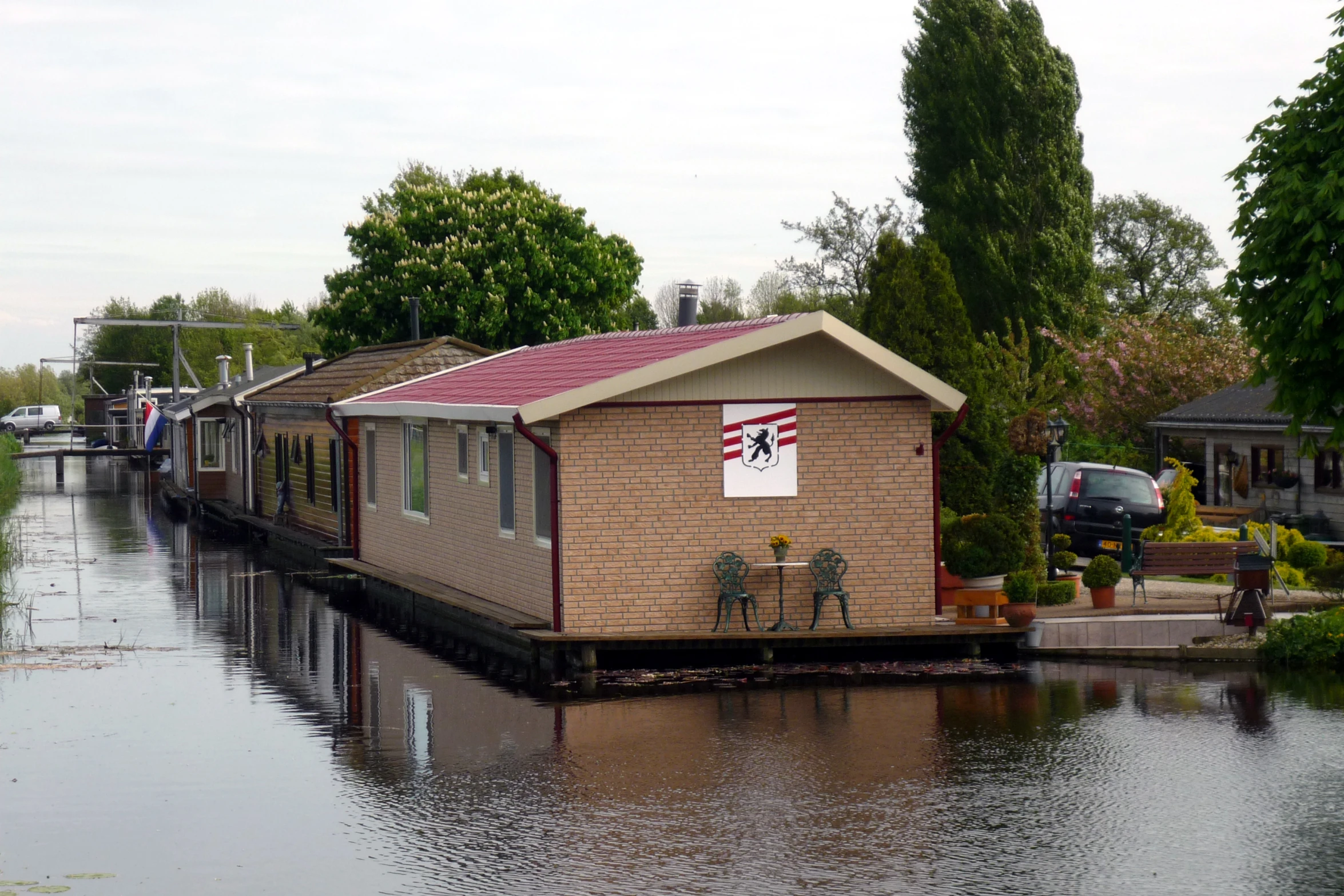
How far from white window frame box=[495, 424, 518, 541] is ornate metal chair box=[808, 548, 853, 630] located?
3846 mm

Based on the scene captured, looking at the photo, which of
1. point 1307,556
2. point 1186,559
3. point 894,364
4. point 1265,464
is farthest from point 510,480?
point 1265,464

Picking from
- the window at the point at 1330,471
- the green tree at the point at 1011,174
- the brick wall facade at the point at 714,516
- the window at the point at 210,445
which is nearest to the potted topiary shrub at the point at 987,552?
the brick wall facade at the point at 714,516

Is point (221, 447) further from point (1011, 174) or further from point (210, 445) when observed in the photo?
point (1011, 174)

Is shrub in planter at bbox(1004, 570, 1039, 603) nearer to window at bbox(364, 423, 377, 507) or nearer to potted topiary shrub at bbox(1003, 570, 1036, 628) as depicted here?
potted topiary shrub at bbox(1003, 570, 1036, 628)

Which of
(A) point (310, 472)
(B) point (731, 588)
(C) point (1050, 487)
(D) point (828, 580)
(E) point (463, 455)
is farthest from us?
(A) point (310, 472)

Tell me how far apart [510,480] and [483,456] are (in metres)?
1.21

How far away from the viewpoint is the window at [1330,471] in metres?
29.2

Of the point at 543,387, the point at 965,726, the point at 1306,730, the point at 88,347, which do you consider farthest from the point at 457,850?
the point at 88,347

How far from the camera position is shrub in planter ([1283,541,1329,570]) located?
23047 mm

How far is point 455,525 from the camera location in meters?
22.0

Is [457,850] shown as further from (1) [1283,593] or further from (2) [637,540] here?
(1) [1283,593]

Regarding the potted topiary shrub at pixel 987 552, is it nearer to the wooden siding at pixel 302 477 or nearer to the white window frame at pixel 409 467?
the white window frame at pixel 409 467

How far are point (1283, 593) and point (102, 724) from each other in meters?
15.2

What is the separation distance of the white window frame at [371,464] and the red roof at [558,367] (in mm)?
845
